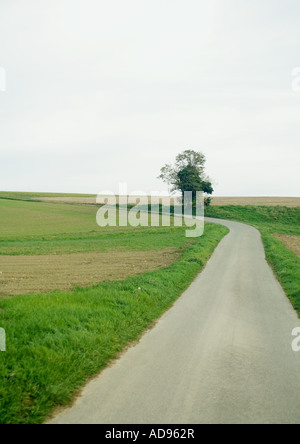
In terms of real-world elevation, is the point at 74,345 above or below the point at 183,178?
below

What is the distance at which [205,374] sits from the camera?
22.5 ft

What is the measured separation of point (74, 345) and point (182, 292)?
289 inches

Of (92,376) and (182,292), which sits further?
(182,292)

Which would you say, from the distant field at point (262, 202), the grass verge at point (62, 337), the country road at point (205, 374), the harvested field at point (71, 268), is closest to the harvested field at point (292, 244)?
the harvested field at point (71, 268)

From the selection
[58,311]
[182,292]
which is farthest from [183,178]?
[58,311]

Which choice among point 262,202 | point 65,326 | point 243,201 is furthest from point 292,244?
point 243,201

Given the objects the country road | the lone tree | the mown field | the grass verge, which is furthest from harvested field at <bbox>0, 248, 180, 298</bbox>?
the lone tree

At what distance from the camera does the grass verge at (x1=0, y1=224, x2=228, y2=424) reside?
18.3 ft

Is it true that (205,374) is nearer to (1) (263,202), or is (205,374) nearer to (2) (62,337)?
(2) (62,337)

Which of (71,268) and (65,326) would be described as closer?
(65,326)

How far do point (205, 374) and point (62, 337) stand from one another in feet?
10.2

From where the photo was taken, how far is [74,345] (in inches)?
A: 293

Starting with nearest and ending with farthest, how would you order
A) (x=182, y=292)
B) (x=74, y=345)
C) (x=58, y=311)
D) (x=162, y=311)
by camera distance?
(x=74, y=345) < (x=58, y=311) < (x=162, y=311) < (x=182, y=292)

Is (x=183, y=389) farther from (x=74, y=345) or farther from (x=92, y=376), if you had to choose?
(x=74, y=345)
